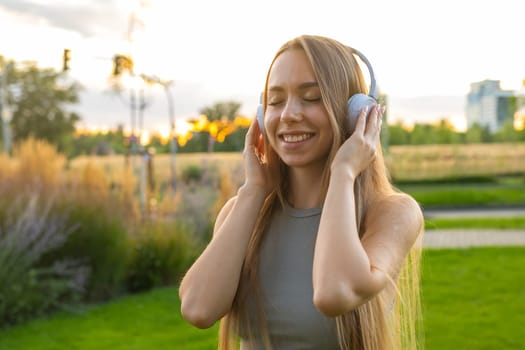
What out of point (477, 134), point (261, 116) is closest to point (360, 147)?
point (261, 116)

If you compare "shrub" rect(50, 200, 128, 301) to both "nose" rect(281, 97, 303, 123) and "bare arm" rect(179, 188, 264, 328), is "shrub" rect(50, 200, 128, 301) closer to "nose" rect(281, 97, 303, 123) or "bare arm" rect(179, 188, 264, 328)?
"bare arm" rect(179, 188, 264, 328)

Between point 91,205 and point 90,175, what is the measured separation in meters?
0.65

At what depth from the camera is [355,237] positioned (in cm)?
170

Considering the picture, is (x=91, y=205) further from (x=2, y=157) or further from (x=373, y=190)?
(x=373, y=190)

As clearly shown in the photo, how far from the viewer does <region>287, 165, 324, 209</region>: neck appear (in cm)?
194

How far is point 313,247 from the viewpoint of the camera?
1.85 m

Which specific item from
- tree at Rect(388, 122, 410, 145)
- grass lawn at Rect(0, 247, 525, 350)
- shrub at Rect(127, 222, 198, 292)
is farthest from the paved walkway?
tree at Rect(388, 122, 410, 145)

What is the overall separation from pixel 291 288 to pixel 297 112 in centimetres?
47

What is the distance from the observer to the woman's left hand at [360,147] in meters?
1.79

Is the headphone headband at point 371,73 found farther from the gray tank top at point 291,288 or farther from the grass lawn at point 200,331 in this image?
the grass lawn at point 200,331

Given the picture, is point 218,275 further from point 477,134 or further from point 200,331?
point 477,134

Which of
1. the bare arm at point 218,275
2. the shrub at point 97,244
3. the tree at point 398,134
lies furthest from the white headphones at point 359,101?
the tree at point 398,134

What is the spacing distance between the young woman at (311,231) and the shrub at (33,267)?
16.3 ft

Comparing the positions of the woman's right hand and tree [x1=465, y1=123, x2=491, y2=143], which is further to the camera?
tree [x1=465, y1=123, x2=491, y2=143]
